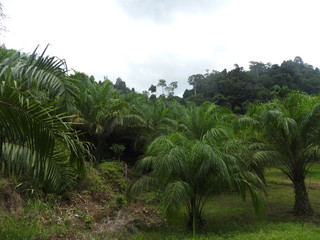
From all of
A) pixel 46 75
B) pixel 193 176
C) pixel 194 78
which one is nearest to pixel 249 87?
pixel 193 176

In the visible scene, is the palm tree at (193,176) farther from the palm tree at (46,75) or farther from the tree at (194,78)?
the tree at (194,78)

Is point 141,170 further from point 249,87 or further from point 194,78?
point 194,78

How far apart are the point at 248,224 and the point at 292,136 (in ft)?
9.81

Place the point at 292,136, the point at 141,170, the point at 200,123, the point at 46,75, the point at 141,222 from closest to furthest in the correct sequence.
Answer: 1. the point at 46,75
2. the point at 141,222
3. the point at 141,170
4. the point at 292,136
5. the point at 200,123

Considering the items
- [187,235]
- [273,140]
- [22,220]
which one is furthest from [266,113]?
[22,220]

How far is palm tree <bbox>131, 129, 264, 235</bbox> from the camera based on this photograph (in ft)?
20.4

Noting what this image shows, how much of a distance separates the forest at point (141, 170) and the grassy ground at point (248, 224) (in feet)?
0.11

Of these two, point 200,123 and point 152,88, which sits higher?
point 152,88

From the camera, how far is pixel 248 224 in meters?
7.65

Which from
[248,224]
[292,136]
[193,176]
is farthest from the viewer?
[292,136]

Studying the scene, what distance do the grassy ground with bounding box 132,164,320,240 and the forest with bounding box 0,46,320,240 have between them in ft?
0.11

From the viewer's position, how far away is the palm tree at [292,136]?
8.12 m

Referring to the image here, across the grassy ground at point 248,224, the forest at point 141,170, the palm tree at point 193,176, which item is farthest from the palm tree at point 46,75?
the grassy ground at point 248,224

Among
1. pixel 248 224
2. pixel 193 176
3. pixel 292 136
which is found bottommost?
pixel 248 224
